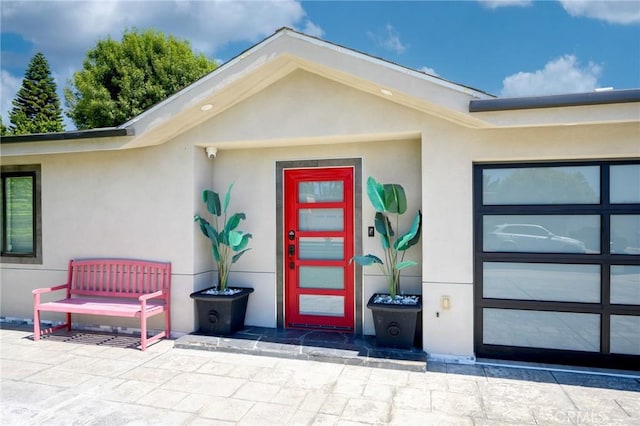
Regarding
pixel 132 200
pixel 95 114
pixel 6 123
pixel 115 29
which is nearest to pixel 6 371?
pixel 132 200

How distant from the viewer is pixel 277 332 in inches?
216

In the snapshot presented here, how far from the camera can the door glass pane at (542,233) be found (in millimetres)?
4414

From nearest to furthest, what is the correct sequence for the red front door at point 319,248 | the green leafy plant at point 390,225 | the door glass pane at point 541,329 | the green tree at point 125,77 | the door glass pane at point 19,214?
the door glass pane at point 541,329 → the green leafy plant at point 390,225 → the red front door at point 319,248 → the door glass pane at point 19,214 → the green tree at point 125,77

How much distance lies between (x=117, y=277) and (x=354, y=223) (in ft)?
12.4

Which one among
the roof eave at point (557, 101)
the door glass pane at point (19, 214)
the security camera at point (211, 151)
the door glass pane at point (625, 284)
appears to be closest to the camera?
the roof eave at point (557, 101)

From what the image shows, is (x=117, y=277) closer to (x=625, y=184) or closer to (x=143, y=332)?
(x=143, y=332)

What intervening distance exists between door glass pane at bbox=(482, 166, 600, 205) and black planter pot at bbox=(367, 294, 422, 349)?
168 cm

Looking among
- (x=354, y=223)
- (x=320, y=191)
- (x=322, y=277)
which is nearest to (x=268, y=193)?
(x=320, y=191)

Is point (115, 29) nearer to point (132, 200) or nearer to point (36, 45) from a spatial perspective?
point (36, 45)

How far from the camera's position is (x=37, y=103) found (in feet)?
58.8

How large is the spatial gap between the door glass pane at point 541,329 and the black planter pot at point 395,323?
90 centimetres

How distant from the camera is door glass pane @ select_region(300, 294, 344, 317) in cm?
557

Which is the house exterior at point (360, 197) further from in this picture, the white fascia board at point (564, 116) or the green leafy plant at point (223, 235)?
the green leafy plant at point (223, 235)

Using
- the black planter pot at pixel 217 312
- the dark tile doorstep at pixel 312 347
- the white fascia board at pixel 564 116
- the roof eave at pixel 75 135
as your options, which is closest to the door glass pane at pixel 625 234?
the white fascia board at pixel 564 116
